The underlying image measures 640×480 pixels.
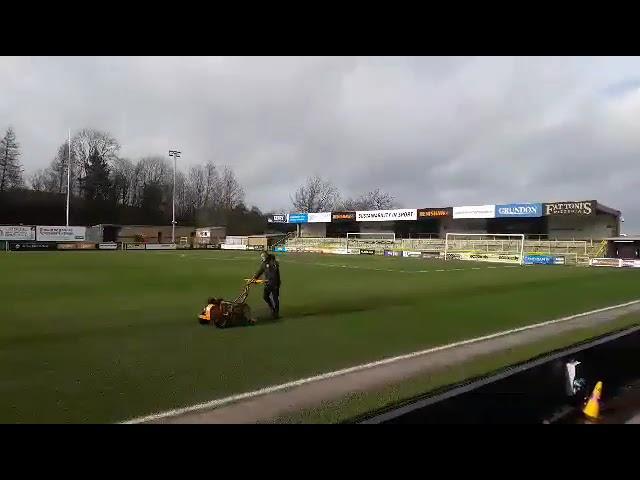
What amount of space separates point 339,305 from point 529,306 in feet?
20.2

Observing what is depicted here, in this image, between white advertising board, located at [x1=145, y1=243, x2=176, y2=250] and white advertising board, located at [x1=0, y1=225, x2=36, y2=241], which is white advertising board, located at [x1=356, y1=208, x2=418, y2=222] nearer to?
white advertising board, located at [x1=145, y1=243, x2=176, y2=250]

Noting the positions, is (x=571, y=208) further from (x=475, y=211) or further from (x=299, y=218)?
(x=299, y=218)

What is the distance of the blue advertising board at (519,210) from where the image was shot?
54.4 m

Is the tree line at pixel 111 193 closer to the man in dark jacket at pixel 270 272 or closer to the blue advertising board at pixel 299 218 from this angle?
the blue advertising board at pixel 299 218

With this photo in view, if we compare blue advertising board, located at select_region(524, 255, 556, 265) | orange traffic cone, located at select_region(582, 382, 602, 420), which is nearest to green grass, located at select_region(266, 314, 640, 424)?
orange traffic cone, located at select_region(582, 382, 602, 420)

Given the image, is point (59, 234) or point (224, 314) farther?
point (59, 234)

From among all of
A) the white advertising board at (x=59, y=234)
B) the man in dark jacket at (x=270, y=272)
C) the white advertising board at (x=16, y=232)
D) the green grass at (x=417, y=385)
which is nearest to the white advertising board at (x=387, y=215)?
the white advertising board at (x=59, y=234)

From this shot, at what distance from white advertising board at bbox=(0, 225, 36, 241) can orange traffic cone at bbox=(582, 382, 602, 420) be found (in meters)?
62.5

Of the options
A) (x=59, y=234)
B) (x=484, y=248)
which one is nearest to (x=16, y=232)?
(x=59, y=234)

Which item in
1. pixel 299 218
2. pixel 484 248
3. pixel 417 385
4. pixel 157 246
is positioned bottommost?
pixel 157 246

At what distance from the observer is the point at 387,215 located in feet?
226

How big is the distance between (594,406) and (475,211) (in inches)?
2243
